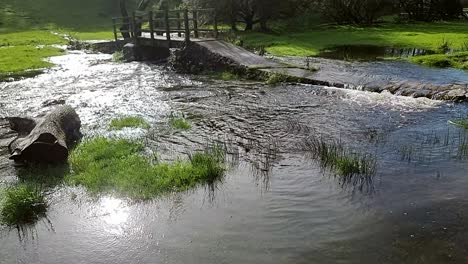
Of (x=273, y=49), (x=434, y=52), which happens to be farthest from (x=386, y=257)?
(x=273, y=49)

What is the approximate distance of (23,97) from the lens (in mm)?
22125

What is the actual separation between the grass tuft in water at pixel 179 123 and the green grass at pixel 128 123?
34.1 inches

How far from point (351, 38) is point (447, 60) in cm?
1352

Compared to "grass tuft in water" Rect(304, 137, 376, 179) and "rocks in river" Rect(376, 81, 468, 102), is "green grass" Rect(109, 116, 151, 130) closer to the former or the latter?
"grass tuft in water" Rect(304, 137, 376, 179)

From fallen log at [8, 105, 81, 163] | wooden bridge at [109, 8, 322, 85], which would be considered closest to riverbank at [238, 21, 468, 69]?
wooden bridge at [109, 8, 322, 85]

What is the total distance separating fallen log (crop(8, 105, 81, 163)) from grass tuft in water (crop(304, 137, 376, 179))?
22.5 feet

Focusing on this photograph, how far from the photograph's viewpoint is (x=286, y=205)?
945 centimetres

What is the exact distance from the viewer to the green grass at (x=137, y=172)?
10.6 metres

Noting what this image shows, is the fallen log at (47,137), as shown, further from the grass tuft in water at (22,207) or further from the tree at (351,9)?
the tree at (351,9)

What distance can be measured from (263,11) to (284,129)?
31799 mm

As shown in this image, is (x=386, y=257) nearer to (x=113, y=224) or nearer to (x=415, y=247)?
(x=415, y=247)

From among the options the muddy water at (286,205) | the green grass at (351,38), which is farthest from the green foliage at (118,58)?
the muddy water at (286,205)

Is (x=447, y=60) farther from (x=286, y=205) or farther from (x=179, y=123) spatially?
(x=286, y=205)

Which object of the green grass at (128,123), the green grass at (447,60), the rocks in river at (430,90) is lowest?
the green grass at (128,123)
